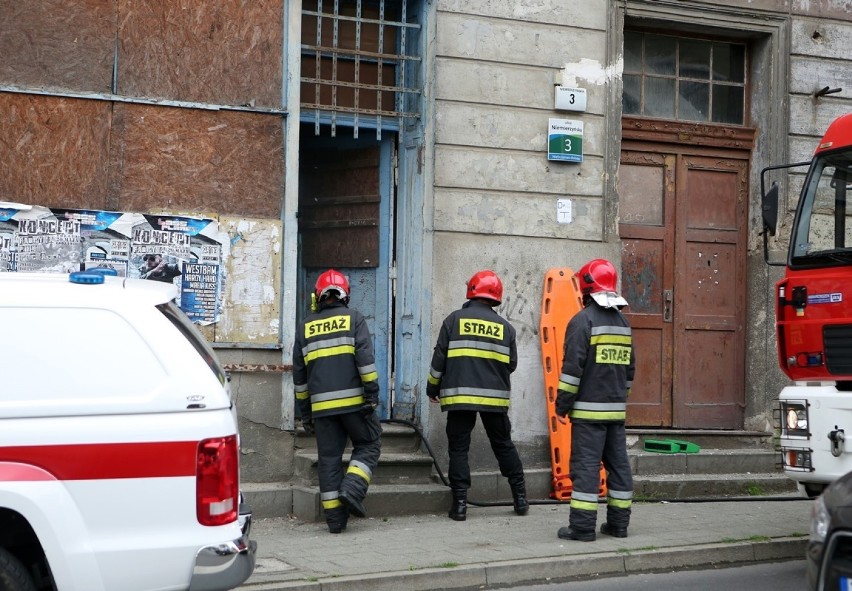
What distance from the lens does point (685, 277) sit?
1215cm

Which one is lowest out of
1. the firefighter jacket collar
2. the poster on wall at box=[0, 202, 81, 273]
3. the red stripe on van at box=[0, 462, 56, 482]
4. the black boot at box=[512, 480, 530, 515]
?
the black boot at box=[512, 480, 530, 515]

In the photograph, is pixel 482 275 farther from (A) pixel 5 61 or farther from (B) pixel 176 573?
(B) pixel 176 573

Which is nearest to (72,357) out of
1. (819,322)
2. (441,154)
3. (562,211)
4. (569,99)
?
(819,322)

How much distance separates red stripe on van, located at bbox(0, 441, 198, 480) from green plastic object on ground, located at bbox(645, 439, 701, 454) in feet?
23.0

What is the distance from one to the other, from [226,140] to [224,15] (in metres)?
1.06

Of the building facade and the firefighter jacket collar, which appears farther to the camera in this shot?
the building facade

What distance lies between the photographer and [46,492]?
4.93 meters

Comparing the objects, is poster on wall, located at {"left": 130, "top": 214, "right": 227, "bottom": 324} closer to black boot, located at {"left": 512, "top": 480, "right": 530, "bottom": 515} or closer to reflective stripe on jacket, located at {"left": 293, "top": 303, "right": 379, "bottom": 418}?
reflective stripe on jacket, located at {"left": 293, "top": 303, "right": 379, "bottom": 418}

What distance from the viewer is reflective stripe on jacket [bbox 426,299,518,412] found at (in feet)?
31.6

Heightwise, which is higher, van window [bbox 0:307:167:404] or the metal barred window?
the metal barred window

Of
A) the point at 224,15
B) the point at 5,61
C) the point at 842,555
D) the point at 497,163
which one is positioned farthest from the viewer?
the point at 497,163

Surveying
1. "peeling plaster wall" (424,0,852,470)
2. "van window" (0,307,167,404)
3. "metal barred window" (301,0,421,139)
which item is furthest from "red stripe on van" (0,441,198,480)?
"metal barred window" (301,0,421,139)

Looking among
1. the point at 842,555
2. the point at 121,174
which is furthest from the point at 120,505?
the point at 121,174

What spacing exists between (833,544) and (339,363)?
486cm
